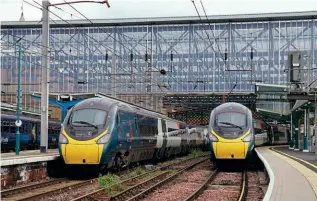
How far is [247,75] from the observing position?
173 ft

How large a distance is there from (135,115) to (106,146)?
4.42 m

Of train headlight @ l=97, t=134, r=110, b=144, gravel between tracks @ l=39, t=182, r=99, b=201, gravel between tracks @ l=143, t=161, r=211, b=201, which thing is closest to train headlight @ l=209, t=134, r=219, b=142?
gravel between tracks @ l=143, t=161, r=211, b=201

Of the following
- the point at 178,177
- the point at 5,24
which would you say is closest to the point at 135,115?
the point at 178,177

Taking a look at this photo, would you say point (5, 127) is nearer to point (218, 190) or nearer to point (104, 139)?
point (104, 139)

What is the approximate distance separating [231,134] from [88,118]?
6.91 meters

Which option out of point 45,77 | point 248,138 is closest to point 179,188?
point 248,138

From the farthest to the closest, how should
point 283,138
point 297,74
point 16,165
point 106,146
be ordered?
point 283,138
point 297,74
point 106,146
point 16,165

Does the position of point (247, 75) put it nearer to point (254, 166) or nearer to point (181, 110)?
point (181, 110)

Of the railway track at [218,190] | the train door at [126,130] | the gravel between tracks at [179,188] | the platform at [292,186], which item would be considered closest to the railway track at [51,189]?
the train door at [126,130]

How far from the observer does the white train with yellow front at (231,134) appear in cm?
2197

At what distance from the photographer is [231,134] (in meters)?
22.2

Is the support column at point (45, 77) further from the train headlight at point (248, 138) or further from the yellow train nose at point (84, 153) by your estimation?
the train headlight at point (248, 138)

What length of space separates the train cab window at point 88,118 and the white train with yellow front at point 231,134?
5959mm

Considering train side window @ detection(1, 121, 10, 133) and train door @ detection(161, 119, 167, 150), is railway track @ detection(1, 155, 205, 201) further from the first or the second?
train side window @ detection(1, 121, 10, 133)
